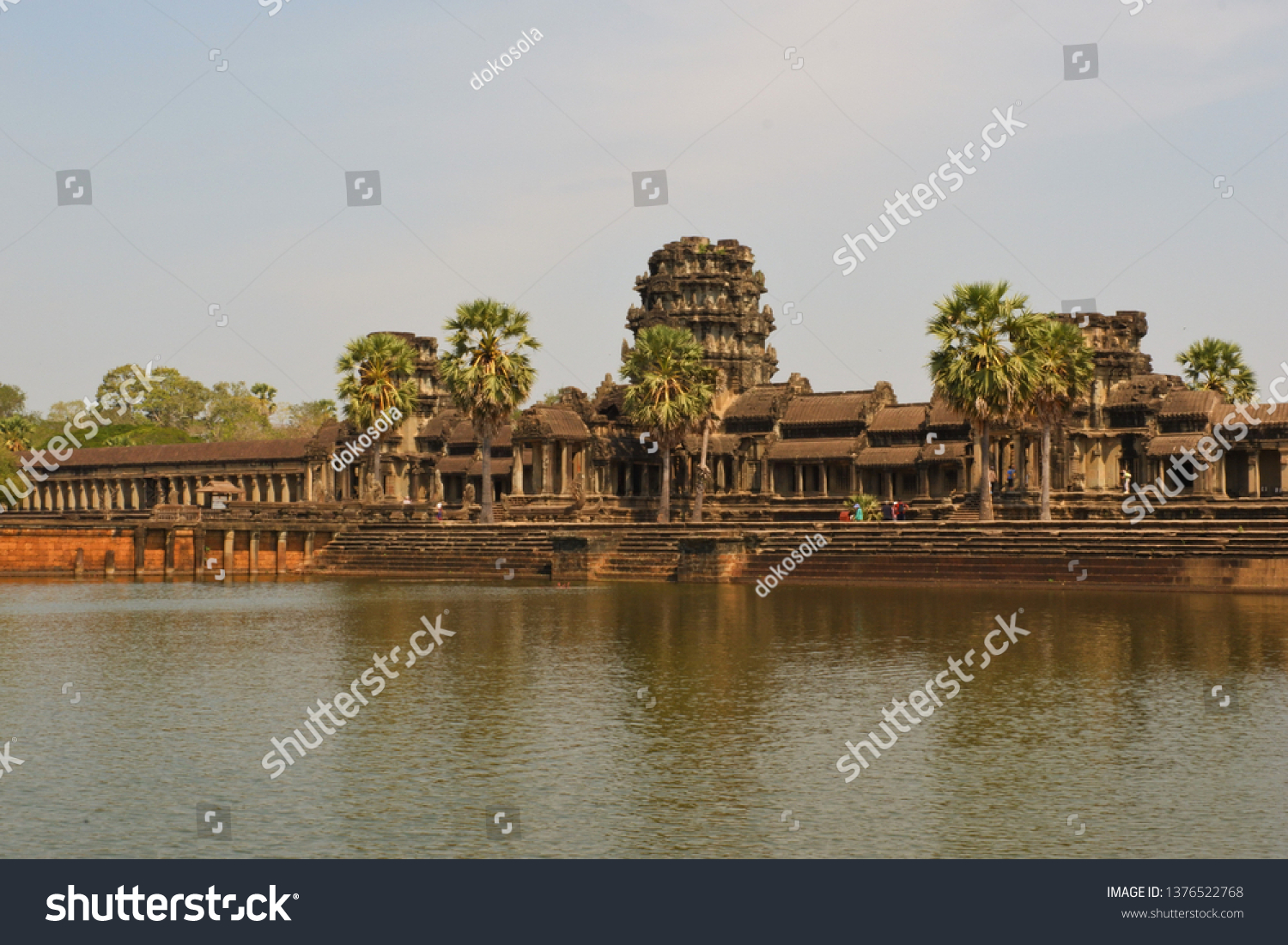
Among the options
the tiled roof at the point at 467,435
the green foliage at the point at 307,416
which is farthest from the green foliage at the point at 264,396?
the tiled roof at the point at 467,435

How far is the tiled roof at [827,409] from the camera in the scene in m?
77.5

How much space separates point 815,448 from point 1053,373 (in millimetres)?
20689

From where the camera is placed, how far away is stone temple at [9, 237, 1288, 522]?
2682 inches

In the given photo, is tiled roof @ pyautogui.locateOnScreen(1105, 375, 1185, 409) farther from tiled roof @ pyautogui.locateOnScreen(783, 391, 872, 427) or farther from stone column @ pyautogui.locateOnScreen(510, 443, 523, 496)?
stone column @ pyautogui.locateOnScreen(510, 443, 523, 496)

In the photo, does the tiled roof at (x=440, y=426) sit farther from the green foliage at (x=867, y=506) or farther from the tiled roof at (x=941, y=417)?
the green foliage at (x=867, y=506)

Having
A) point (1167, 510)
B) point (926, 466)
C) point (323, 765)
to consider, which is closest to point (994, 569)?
point (1167, 510)

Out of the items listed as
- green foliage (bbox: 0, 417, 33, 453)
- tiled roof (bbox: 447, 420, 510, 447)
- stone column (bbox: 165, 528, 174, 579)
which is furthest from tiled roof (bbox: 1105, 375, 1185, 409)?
green foliage (bbox: 0, 417, 33, 453)

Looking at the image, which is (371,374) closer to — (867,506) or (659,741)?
(867,506)

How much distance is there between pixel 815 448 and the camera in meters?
77.0

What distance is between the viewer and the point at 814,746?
19.7 meters

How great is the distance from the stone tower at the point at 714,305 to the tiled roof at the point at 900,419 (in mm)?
10471

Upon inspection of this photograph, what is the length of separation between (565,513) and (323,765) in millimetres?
53887
